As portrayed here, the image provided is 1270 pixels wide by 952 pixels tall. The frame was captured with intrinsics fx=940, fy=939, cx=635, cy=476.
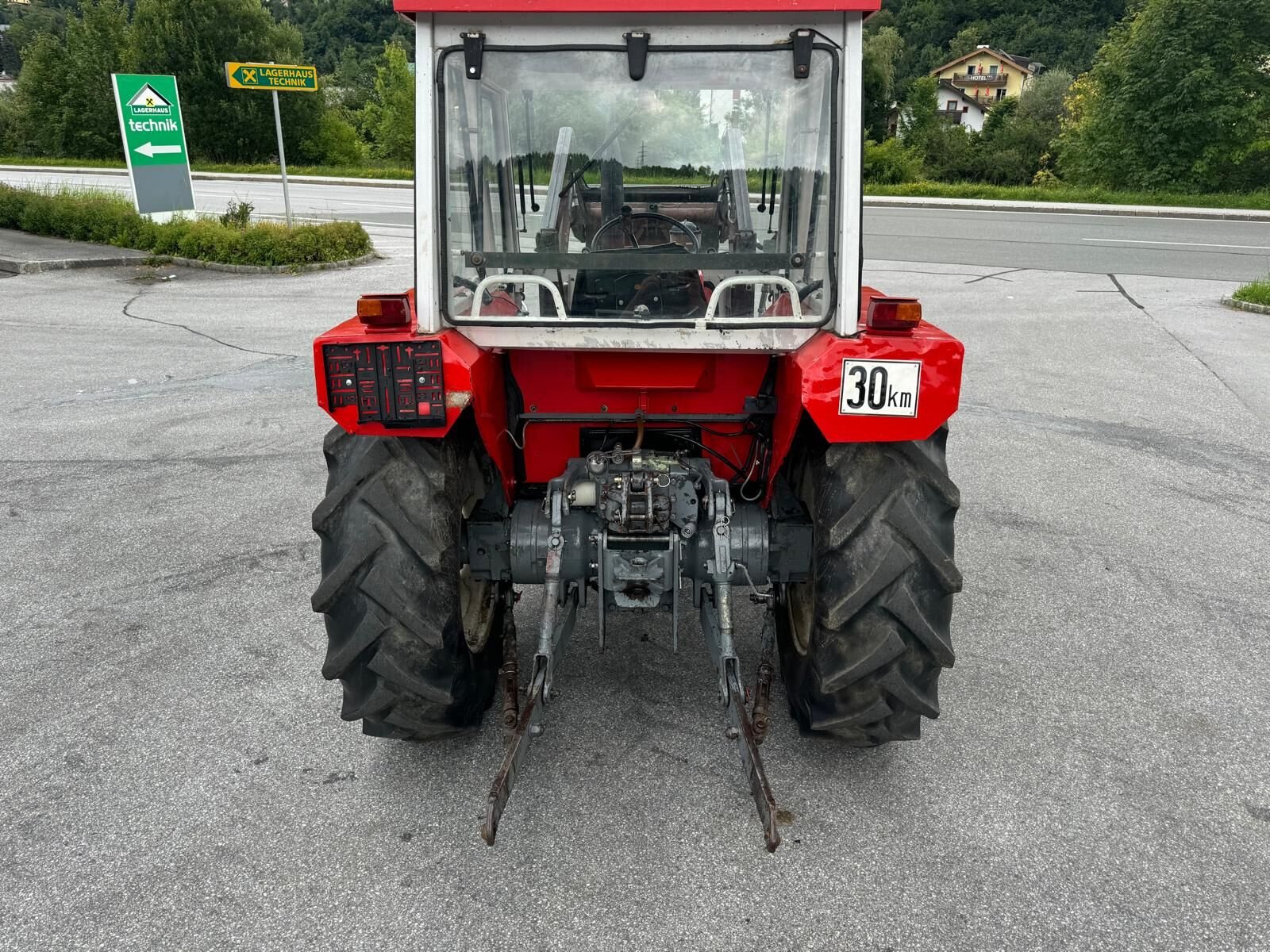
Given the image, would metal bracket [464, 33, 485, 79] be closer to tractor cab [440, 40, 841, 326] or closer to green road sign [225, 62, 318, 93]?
tractor cab [440, 40, 841, 326]

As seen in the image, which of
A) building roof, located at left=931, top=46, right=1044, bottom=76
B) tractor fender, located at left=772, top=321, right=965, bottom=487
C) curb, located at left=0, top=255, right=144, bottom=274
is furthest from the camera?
building roof, located at left=931, top=46, right=1044, bottom=76

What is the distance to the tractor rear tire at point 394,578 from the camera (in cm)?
287

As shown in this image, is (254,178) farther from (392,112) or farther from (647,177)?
(647,177)

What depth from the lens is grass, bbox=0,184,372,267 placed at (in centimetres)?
1452

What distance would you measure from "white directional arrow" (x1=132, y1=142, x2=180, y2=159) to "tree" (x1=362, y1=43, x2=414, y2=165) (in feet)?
68.3

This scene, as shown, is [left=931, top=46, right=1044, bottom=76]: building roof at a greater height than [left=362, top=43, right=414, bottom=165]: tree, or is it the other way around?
[left=931, top=46, right=1044, bottom=76]: building roof

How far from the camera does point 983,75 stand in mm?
83188

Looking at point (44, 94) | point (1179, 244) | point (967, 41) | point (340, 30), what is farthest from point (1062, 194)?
point (967, 41)

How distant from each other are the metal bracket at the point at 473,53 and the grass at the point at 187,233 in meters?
12.9

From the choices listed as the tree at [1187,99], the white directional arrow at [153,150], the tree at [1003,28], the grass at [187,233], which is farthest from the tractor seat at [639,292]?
the tree at [1003,28]

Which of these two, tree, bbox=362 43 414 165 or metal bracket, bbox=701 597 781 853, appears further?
tree, bbox=362 43 414 165

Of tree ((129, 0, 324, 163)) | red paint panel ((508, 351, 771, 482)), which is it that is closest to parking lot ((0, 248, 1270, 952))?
red paint panel ((508, 351, 771, 482))

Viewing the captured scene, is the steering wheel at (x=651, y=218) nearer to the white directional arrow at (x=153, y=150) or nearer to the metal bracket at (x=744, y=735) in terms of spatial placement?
the metal bracket at (x=744, y=735)

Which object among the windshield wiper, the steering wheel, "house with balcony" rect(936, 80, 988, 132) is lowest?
the steering wheel
